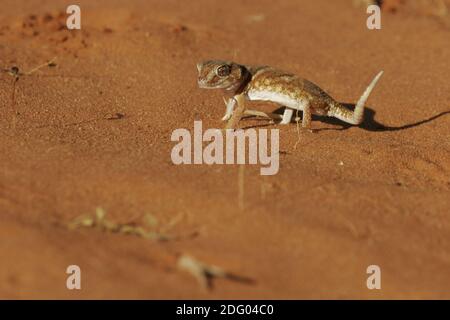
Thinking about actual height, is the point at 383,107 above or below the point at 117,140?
above

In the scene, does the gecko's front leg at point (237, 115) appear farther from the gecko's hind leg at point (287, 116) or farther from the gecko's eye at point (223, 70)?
the gecko's hind leg at point (287, 116)

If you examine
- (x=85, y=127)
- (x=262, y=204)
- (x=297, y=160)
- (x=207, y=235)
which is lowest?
(x=207, y=235)

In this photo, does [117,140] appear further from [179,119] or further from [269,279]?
[269,279]

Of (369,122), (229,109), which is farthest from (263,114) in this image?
(369,122)

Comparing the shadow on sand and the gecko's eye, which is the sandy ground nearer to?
the shadow on sand

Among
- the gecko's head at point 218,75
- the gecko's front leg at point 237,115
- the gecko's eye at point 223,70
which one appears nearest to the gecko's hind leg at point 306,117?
the gecko's front leg at point 237,115

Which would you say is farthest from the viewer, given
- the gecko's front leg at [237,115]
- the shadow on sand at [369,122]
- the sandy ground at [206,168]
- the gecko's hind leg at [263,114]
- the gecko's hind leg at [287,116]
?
the shadow on sand at [369,122]
